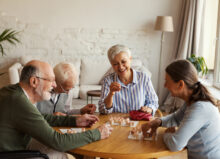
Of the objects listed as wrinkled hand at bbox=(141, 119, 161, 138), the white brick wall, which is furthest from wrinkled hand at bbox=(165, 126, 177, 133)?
the white brick wall

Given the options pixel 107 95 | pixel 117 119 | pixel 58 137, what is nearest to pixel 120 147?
pixel 58 137

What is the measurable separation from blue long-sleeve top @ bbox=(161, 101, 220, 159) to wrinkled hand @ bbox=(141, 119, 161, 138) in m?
0.16

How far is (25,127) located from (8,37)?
400cm

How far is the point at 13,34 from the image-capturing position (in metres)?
5.54

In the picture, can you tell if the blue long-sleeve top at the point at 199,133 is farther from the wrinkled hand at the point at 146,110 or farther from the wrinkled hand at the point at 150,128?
the wrinkled hand at the point at 146,110

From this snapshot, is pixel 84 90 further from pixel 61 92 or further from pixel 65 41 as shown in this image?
pixel 61 92

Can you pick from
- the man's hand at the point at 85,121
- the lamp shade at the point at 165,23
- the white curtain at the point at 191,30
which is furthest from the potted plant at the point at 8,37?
the man's hand at the point at 85,121

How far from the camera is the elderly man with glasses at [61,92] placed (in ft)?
8.12

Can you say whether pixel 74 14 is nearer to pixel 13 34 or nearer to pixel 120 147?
pixel 13 34

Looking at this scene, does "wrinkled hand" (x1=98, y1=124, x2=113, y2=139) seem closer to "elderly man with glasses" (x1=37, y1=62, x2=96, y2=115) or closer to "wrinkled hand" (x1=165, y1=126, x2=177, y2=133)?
"wrinkled hand" (x1=165, y1=126, x2=177, y2=133)

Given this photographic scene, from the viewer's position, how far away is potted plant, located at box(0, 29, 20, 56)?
529cm

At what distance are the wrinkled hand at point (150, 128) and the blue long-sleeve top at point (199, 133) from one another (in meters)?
0.16

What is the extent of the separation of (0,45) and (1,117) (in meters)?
3.89

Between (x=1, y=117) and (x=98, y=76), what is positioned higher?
(x=1, y=117)
